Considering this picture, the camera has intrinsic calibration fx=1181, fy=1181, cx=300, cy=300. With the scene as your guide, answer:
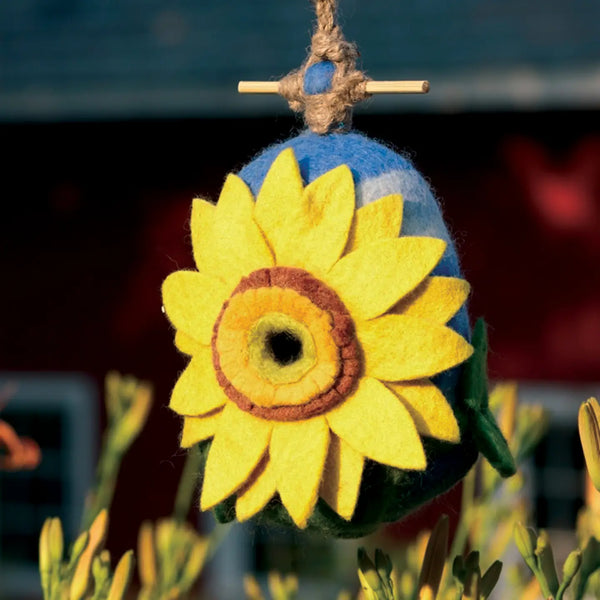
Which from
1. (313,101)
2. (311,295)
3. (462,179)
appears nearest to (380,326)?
(311,295)

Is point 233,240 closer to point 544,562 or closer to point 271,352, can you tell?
point 271,352

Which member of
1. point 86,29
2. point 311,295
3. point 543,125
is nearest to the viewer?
point 311,295

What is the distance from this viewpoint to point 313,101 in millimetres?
840

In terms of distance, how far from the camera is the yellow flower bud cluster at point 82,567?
2.80ft

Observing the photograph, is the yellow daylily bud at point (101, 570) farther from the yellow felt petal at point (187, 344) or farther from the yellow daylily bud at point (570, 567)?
the yellow daylily bud at point (570, 567)

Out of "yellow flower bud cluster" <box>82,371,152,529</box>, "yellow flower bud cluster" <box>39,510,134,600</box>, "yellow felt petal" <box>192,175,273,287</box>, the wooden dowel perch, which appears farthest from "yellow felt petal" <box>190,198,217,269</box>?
"yellow flower bud cluster" <box>82,371,152,529</box>

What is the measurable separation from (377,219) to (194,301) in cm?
14

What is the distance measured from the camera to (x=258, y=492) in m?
0.78

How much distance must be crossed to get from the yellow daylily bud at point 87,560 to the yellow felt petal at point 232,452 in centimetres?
13

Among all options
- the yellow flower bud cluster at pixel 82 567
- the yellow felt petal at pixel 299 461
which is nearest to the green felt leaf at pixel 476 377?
the yellow felt petal at pixel 299 461

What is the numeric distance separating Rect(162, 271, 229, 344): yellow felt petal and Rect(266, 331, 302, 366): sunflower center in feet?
0.14

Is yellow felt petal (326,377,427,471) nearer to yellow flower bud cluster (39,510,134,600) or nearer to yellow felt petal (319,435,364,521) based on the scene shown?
yellow felt petal (319,435,364,521)

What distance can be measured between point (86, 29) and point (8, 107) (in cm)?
38

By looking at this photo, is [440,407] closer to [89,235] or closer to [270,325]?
[270,325]
